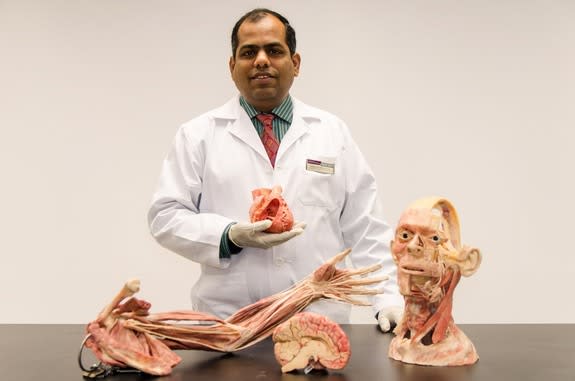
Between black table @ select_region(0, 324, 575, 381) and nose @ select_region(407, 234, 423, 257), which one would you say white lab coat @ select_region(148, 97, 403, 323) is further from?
nose @ select_region(407, 234, 423, 257)

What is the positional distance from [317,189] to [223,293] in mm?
467

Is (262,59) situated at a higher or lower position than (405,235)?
higher

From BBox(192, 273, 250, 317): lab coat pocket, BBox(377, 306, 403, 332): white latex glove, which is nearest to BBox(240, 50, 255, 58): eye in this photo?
BBox(192, 273, 250, 317): lab coat pocket

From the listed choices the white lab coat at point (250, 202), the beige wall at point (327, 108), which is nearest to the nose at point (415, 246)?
the white lab coat at point (250, 202)

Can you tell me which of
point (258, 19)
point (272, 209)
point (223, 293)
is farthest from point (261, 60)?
point (223, 293)

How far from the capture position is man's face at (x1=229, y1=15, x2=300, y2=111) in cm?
255

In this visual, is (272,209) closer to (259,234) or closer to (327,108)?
(259,234)

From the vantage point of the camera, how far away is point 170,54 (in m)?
4.03

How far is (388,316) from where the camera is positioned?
229cm

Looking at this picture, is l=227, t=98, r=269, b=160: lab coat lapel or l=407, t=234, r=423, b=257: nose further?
l=227, t=98, r=269, b=160: lab coat lapel

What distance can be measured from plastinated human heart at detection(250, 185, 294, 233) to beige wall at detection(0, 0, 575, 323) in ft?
6.19

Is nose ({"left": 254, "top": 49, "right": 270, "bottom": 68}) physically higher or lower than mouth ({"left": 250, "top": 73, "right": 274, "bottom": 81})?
higher
